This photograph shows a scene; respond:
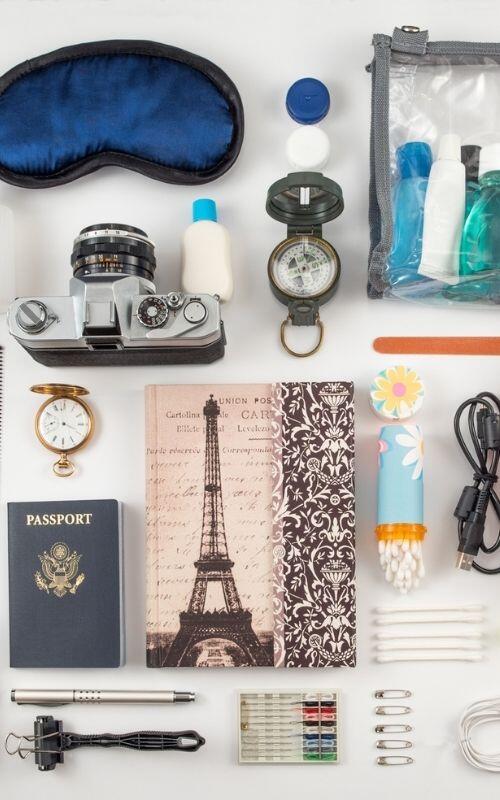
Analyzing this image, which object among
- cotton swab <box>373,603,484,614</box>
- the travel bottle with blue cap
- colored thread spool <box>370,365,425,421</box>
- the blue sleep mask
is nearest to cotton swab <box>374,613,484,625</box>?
cotton swab <box>373,603,484,614</box>

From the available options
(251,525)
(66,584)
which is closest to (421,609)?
(251,525)

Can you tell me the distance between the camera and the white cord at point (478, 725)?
1.22 meters

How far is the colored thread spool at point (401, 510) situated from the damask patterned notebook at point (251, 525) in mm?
50

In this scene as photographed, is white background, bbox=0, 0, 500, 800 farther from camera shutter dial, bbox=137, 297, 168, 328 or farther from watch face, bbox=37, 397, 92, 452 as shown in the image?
camera shutter dial, bbox=137, 297, 168, 328

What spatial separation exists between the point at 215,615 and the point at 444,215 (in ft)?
2.20

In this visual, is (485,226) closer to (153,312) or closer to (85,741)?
(153,312)

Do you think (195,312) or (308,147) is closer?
(195,312)

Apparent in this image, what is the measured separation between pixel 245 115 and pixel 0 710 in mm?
993

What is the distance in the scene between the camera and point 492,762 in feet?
4.02

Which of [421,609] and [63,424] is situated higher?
[63,424]

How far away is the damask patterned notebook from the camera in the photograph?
4.03ft

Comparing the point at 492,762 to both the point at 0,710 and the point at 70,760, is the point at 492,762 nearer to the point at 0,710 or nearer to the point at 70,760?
the point at 70,760

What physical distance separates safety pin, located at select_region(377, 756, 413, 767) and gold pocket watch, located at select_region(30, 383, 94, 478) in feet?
2.06

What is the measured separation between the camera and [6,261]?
1305 mm
